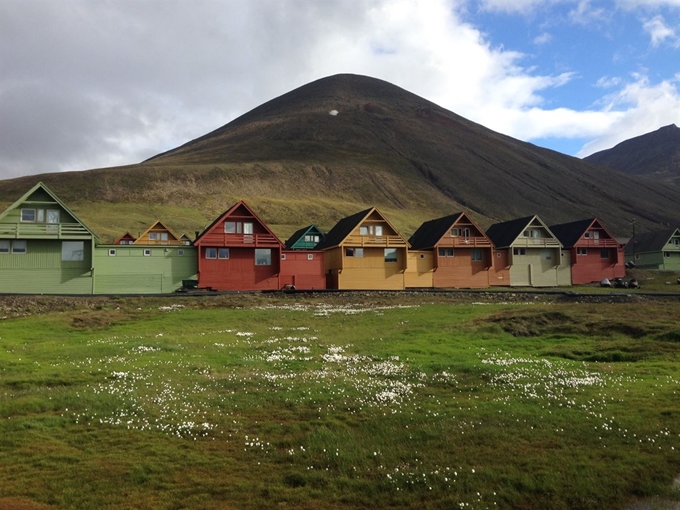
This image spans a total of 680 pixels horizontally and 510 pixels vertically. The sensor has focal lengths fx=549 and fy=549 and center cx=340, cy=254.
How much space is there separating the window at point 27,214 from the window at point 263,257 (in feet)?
70.3

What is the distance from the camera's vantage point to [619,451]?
9.54 meters

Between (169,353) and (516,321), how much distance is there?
17475 mm

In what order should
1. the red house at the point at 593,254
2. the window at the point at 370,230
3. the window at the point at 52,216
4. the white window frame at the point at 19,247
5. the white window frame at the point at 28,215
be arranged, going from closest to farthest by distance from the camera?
the white window frame at the point at 19,247, the white window frame at the point at 28,215, the window at the point at 52,216, the window at the point at 370,230, the red house at the point at 593,254

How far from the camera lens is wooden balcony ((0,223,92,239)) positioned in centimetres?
4997

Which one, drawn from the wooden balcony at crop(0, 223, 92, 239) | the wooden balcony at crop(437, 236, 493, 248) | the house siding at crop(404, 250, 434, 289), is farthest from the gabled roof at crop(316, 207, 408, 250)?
the wooden balcony at crop(0, 223, 92, 239)

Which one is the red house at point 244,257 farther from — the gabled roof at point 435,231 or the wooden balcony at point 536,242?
the wooden balcony at point 536,242

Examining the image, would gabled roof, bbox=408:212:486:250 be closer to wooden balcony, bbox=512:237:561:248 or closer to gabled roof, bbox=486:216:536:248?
gabled roof, bbox=486:216:536:248

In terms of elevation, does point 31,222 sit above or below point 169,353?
above

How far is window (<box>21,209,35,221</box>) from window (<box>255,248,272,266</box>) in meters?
21.4

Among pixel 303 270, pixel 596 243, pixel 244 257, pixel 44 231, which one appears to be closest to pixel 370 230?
pixel 303 270

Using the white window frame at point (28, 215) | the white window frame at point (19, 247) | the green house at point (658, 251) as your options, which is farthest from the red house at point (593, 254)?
the white window frame at point (19, 247)

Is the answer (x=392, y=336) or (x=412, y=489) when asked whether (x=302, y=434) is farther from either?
(x=392, y=336)

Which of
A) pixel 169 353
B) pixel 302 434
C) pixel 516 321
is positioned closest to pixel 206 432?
pixel 302 434

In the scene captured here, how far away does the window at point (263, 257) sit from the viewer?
5894 cm
